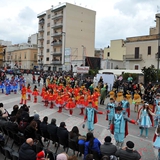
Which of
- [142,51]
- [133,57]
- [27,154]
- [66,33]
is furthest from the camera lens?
[66,33]

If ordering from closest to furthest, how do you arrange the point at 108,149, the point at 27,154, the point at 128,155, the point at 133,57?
the point at 128,155, the point at 27,154, the point at 108,149, the point at 133,57

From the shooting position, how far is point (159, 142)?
6.97 meters

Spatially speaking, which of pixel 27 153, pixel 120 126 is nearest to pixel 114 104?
pixel 120 126

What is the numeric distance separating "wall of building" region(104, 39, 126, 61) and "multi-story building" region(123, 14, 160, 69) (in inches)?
498

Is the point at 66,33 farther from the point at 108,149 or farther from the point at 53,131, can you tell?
the point at 108,149

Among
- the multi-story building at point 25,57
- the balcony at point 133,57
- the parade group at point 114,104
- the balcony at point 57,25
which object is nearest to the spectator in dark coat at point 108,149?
the parade group at point 114,104

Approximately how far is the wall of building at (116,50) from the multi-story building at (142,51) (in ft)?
41.5

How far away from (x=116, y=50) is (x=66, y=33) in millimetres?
13605

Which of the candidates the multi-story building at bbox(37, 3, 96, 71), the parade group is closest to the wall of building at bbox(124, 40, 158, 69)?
the multi-story building at bbox(37, 3, 96, 71)

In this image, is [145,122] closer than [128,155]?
No

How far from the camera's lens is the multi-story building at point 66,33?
5610 cm

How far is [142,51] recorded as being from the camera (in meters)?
39.8

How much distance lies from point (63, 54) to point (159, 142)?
50994 mm

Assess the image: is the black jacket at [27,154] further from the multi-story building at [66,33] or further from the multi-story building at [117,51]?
the multi-story building at [66,33]
